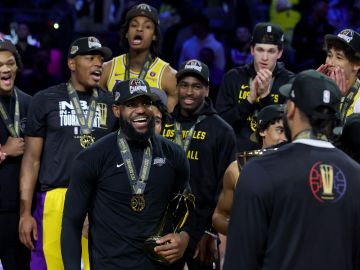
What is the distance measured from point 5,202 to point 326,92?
3715mm

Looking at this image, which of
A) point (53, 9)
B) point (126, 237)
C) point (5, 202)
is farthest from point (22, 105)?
point (53, 9)

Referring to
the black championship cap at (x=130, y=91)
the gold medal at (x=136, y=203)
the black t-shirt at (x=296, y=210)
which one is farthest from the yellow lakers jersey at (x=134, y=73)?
the black t-shirt at (x=296, y=210)

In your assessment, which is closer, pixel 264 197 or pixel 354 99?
pixel 264 197

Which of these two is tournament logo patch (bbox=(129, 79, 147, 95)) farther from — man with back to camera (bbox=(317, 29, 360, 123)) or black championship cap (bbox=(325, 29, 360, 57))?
black championship cap (bbox=(325, 29, 360, 57))

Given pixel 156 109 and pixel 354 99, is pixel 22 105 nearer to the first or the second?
pixel 156 109

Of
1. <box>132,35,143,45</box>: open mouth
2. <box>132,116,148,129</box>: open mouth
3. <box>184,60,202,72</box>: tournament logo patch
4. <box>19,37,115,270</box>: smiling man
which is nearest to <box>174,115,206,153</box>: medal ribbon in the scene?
<box>184,60,202,72</box>: tournament logo patch

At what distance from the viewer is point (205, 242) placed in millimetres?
6844

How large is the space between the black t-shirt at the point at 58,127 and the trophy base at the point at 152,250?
143 cm

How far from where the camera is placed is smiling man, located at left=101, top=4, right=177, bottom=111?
295 inches

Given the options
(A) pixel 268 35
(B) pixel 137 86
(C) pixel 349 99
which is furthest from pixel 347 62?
(B) pixel 137 86

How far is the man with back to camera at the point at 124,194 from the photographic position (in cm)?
534

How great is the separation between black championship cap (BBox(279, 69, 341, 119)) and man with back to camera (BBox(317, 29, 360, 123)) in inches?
90.9

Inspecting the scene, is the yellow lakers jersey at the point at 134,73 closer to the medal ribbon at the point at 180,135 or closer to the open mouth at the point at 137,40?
the open mouth at the point at 137,40

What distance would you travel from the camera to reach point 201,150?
22.5ft
